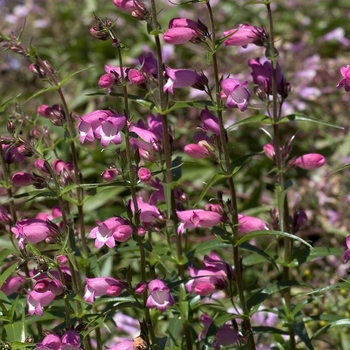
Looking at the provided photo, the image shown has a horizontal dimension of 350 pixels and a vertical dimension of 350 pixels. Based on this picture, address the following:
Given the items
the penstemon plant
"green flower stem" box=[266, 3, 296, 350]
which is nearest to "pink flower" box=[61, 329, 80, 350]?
the penstemon plant

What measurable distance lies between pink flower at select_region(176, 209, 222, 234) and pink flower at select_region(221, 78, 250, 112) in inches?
13.3

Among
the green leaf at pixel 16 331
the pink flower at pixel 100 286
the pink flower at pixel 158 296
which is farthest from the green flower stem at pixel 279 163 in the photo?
the green leaf at pixel 16 331

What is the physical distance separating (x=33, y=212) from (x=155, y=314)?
2.49 m

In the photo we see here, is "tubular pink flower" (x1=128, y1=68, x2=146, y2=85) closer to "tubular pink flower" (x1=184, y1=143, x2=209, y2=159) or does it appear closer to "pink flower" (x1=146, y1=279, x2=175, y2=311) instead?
"tubular pink flower" (x1=184, y1=143, x2=209, y2=159)

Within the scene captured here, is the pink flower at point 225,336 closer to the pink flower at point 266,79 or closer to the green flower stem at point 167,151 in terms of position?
the green flower stem at point 167,151

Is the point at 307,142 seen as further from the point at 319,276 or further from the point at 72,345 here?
the point at 72,345

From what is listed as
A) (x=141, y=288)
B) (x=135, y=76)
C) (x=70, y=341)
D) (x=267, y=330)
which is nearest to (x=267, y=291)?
(x=267, y=330)

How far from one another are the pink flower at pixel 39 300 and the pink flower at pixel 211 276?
471 millimetres

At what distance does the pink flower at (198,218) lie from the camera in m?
2.13

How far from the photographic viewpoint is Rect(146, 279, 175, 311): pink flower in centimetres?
199

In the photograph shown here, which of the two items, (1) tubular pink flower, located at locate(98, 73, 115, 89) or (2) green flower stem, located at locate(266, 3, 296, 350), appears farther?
(2) green flower stem, located at locate(266, 3, 296, 350)

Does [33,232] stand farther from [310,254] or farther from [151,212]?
[310,254]

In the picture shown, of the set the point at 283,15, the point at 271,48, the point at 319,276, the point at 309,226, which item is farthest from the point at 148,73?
the point at 283,15

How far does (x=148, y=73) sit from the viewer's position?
2.21 meters
